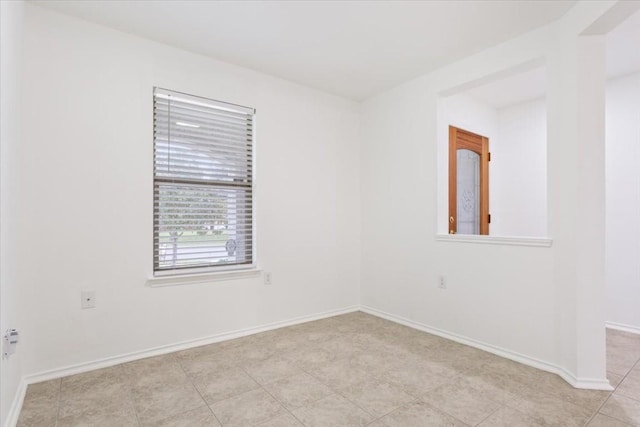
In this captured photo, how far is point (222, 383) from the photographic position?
2.16 meters

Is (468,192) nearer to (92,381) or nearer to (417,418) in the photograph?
(417,418)

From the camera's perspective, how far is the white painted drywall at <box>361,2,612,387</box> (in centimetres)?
215

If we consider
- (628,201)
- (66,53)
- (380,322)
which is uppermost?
(66,53)

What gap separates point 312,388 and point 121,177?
2.07 metres

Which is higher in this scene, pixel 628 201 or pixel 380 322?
pixel 628 201

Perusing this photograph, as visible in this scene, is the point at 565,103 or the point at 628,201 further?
the point at 628,201

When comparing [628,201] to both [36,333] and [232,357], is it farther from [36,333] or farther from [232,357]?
[36,333]

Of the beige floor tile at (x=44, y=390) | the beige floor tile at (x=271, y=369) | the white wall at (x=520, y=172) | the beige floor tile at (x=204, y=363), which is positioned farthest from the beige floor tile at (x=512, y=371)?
the beige floor tile at (x=44, y=390)

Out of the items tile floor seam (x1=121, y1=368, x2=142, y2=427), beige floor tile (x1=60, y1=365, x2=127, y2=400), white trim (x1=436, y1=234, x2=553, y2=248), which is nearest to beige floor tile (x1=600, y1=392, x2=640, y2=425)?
white trim (x1=436, y1=234, x2=553, y2=248)

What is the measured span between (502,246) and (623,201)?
68.5 inches

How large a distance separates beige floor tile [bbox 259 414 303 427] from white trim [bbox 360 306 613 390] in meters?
1.77

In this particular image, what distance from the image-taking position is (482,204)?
4270mm

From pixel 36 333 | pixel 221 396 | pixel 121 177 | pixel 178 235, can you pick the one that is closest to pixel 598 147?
pixel 221 396

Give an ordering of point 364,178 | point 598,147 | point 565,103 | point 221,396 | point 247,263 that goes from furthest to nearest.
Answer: point 364,178 < point 247,263 < point 565,103 < point 598,147 < point 221,396
